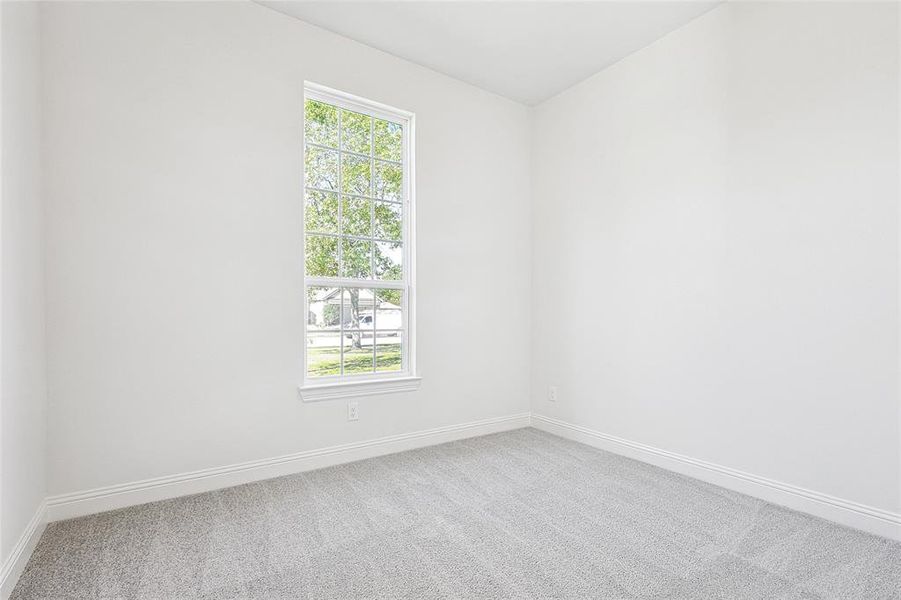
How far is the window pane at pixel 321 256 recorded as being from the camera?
9.91ft

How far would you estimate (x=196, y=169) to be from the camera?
2.57m

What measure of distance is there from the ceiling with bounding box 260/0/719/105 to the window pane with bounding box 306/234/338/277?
1.36m

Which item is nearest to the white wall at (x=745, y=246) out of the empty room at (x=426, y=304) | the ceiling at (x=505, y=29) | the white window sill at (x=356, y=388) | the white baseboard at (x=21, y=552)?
the empty room at (x=426, y=304)

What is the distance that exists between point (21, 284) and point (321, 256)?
150 centimetres

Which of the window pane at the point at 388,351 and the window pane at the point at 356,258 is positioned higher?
the window pane at the point at 356,258

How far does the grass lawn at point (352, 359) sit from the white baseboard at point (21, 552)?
4.65 ft

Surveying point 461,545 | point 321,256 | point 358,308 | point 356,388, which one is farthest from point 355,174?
point 461,545

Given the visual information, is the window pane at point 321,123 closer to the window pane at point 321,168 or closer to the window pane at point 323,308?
the window pane at point 321,168

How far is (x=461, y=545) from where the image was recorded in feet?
6.59

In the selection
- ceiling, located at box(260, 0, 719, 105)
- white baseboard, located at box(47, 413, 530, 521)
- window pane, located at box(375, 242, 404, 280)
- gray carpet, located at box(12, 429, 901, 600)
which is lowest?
gray carpet, located at box(12, 429, 901, 600)

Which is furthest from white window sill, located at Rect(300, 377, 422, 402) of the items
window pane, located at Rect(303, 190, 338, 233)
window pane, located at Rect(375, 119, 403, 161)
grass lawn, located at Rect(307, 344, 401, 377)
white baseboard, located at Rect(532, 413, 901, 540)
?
window pane, located at Rect(375, 119, 403, 161)

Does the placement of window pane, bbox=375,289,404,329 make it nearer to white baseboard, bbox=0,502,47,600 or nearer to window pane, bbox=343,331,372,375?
window pane, bbox=343,331,372,375

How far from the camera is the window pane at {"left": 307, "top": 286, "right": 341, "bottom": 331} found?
3035 mm

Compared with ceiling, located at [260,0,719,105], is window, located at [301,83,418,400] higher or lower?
lower
